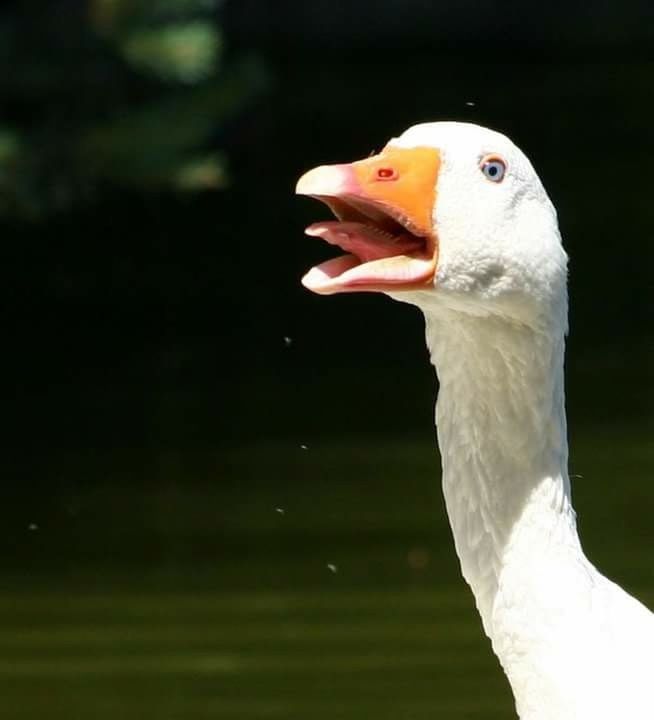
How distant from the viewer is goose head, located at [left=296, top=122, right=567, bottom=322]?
4.12 metres

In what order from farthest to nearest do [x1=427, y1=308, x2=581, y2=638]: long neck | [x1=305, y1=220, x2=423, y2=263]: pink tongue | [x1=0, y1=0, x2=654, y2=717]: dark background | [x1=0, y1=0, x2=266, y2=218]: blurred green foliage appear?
[x1=0, y1=0, x2=266, y2=218]: blurred green foliage < [x1=0, y1=0, x2=654, y2=717]: dark background < [x1=427, y1=308, x2=581, y2=638]: long neck < [x1=305, y1=220, x2=423, y2=263]: pink tongue

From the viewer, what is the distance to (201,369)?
13539 millimetres

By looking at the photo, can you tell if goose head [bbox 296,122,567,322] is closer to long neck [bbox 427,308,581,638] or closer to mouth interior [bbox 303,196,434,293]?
mouth interior [bbox 303,196,434,293]

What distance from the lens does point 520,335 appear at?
14.1 feet

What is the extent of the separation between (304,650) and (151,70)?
5.07 metres

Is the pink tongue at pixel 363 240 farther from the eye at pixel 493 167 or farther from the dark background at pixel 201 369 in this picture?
the dark background at pixel 201 369

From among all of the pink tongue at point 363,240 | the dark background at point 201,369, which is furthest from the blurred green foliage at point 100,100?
the pink tongue at point 363,240

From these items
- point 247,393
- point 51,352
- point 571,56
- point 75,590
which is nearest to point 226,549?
point 75,590

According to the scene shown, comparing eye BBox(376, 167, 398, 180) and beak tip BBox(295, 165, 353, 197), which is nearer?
beak tip BBox(295, 165, 353, 197)

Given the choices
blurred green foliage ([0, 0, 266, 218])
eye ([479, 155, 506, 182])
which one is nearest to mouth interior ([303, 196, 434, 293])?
eye ([479, 155, 506, 182])

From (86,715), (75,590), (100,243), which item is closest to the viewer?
(86,715)

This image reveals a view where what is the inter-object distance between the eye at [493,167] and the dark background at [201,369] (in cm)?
381

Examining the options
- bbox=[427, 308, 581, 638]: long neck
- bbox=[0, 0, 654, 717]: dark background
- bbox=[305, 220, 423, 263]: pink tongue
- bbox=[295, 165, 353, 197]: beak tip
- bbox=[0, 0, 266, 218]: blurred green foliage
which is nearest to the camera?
bbox=[295, 165, 353, 197]: beak tip

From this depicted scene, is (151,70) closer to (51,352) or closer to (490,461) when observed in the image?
(51,352)
